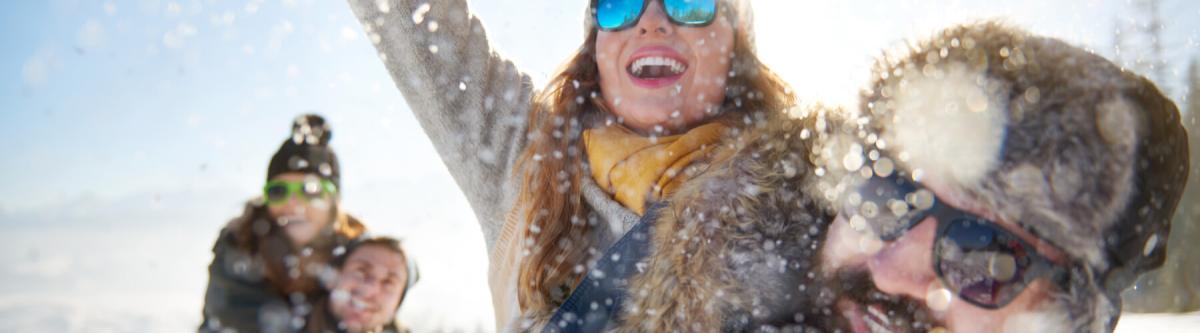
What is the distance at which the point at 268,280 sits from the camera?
7.25ft

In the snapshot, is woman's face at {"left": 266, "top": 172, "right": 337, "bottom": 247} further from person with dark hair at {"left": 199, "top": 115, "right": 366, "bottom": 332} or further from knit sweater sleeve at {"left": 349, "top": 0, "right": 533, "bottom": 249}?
knit sweater sleeve at {"left": 349, "top": 0, "right": 533, "bottom": 249}

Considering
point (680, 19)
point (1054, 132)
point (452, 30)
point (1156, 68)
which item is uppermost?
point (452, 30)

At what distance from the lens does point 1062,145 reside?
108cm

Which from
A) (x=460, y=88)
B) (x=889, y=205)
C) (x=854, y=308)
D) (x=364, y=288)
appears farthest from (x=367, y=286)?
(x=889, y=205)

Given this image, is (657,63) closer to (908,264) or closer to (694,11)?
(694,11)

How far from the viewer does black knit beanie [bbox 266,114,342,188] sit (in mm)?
2289

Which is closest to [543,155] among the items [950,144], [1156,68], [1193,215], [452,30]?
[452,30]

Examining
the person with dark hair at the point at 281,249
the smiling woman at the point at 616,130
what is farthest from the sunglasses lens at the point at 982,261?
the person with dark hair at the point at 281,249

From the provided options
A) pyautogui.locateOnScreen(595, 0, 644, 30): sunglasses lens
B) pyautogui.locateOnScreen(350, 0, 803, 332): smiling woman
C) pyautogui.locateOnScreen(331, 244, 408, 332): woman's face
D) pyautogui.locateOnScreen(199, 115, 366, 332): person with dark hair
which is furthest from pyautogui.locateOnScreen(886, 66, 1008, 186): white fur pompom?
pyautogui.locateOnScreen(199, 115, 366, 332): person with dark hair

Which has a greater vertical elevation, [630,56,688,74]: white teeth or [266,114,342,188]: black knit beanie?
[266,114,342,188]: black knit beanie

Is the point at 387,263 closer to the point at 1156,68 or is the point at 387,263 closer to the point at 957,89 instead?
the point at 957,89

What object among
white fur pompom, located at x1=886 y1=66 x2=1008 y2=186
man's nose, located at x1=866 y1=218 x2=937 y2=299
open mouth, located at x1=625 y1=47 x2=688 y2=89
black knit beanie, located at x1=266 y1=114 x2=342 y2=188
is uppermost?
black knit beanie, located at x1=266 y1=114 x2=342 y2=188

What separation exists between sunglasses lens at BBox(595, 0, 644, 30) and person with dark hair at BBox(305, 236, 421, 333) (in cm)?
97

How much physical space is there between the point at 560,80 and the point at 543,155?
0.97 feet
